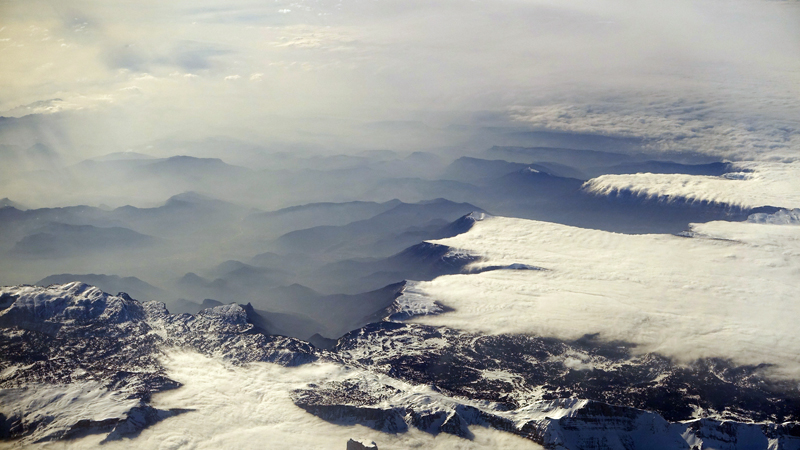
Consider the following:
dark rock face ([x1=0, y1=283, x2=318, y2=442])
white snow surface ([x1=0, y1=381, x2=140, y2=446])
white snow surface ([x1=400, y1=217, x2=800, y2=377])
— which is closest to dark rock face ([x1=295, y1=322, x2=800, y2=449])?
white snow surface ([x1=400, y1=217, x2=800, y2=377])

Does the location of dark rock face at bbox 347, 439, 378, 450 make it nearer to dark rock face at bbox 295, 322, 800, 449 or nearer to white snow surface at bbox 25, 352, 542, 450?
white snow surface at bbox 25, 352, 542, 450

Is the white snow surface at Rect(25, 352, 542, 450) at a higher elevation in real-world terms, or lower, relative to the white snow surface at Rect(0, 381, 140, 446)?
lower

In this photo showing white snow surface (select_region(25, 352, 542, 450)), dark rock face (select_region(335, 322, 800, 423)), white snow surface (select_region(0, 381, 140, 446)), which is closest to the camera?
white snow surface (select_region(25, 352, 542, 450))

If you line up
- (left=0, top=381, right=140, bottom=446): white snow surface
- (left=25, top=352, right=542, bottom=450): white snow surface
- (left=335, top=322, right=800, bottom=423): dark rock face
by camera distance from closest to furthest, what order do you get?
(left=25, top=352, right=542, bottom=450): white snow surface, (left=0, top=381, right=140, bottom=446): white snow surface, (left=335, top=322, right=800, bottom=423): dark rock face

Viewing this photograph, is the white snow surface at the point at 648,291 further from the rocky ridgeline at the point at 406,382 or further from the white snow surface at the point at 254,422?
the white snow surface at the point at 254,422

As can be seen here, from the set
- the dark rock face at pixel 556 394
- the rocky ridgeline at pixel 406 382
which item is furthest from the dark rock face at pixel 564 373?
the rocky ridgeline at pixel 406 382

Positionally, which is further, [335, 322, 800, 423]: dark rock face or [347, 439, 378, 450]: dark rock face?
[335, 322, 800, 423]: dark rock face

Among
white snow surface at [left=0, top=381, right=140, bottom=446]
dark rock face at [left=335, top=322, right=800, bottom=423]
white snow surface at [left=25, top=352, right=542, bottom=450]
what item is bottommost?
dark rock face at [left=335, top=322, right=800, bottom=423]

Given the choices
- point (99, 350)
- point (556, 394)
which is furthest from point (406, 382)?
point (99, 350)
